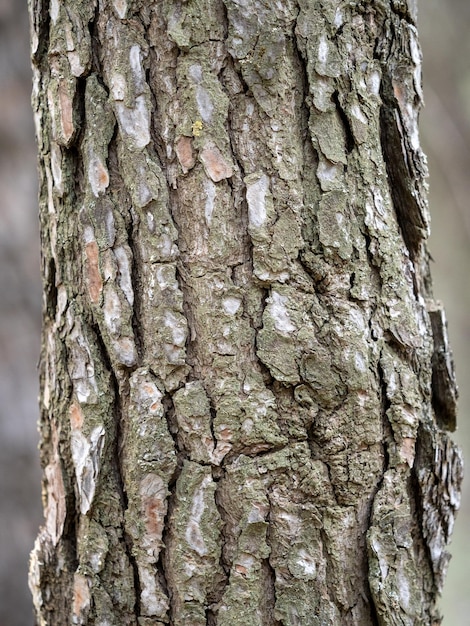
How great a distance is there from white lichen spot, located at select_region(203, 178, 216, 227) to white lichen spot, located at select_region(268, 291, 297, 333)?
140 millimetres

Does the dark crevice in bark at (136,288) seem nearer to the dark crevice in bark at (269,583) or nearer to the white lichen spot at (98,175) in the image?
the white lichen spot at (98,175)

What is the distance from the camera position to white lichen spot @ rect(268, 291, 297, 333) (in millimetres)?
904

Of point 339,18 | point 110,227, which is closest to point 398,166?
point 339,18

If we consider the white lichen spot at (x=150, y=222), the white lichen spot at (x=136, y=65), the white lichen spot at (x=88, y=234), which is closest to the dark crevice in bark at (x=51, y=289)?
the white lichen spot at (x=88, y=234)

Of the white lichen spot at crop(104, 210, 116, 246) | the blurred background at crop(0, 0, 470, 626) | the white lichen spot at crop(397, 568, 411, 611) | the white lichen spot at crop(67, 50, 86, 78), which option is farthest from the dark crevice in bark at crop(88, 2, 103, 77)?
the blurred background at crop(0, 0, 470, 626)

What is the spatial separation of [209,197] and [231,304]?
0.51 feet

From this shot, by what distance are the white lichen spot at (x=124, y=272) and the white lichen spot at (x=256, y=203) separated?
0.63 feet

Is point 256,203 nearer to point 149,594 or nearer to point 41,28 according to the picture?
point 41,28

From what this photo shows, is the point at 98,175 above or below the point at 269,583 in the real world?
above

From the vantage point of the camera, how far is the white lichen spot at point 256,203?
0.91m

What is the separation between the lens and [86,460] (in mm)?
982

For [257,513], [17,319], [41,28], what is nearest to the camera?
[257,513]

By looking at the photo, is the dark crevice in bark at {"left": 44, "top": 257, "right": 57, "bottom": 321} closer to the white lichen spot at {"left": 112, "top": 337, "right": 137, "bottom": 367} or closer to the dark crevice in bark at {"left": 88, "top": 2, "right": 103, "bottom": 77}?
the white lichen spot at {"left": 112, "top": 337, "right": 137, "bottom": 367}

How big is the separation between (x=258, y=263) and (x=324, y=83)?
278 mm
